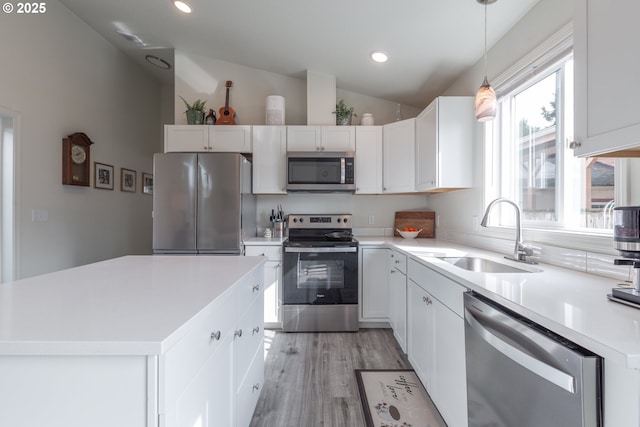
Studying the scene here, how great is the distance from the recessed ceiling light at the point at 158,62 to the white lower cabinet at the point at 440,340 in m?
4.06

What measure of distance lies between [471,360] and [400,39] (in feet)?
7.33

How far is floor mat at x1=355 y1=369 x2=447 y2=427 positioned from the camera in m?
1.65

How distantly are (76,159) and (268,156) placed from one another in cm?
210

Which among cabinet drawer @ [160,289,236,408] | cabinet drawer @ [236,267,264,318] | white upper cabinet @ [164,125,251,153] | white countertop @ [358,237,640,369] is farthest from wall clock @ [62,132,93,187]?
white countertop @ [358,237,640,369]

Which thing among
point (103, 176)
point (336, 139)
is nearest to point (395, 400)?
point (336, 139)

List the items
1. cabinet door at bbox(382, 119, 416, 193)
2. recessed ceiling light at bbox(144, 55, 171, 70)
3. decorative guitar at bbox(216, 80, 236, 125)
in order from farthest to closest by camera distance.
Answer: recessed ceiling light at bbox(144, 55, 171, 70), decorative guitar at bbox(216, 80, 236, 125), cabinet door at bbox(382, 119, 416, 193)

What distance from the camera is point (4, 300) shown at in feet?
2.97

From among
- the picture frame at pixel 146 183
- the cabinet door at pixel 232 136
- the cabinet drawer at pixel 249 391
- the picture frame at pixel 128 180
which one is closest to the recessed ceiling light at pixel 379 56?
the cabinet door at pixel 232 136

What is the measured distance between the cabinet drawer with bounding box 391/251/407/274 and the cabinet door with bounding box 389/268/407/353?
0.04 metres

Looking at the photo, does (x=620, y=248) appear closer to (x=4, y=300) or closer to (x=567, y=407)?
(x=567, y=407)

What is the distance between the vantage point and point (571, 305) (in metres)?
0.90

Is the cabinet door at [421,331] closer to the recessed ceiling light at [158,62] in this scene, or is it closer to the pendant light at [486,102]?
the pendant light at [486,102]

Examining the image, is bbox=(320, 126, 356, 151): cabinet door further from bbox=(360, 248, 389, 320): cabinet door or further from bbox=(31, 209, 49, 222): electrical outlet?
bbox=(31, 209, 49, 222): electrical outlet

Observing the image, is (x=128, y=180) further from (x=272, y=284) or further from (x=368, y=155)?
(x=368, y=155)
